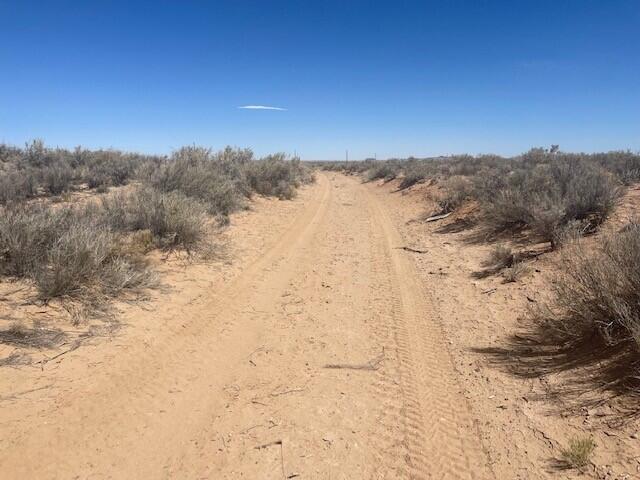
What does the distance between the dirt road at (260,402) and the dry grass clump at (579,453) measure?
572 millimetres

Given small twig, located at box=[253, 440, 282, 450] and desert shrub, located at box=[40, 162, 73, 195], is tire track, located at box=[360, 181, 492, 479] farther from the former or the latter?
desert shrub, located at box=[40, 162, 73, 195]

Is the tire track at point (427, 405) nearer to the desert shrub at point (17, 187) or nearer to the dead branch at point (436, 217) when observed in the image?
the dead branch at point (436, 217)

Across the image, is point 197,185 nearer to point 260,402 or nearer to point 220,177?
point 220,177

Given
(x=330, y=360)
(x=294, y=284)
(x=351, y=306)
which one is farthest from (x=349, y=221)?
(x=330, y=360)

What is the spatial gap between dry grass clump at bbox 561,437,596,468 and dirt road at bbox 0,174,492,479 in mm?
572

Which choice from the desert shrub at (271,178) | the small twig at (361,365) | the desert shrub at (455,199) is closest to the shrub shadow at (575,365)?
the small twig at (361,365)

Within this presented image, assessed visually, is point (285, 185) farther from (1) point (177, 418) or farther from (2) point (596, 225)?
(1) point (177, 418)

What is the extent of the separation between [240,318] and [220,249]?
3.23 metres

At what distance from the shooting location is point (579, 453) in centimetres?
300

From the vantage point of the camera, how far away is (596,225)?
29.2ft

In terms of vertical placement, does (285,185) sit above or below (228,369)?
above

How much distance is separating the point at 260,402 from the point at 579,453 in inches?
99.7

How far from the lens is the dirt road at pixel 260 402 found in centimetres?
310

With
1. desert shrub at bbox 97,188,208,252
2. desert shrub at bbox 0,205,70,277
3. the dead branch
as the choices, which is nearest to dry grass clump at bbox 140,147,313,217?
desert shrub at bbox 97,188,208,252
